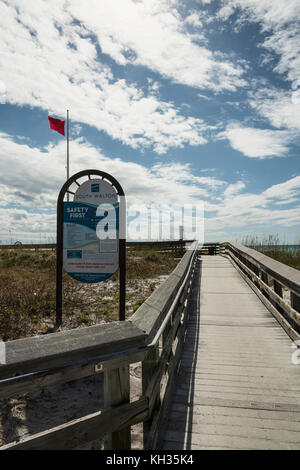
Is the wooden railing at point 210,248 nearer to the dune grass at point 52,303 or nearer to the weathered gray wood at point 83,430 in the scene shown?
the dune grass at point 52,303

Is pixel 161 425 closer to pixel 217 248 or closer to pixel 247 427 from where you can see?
pixel 247 427

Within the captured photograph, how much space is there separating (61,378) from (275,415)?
8.35ft

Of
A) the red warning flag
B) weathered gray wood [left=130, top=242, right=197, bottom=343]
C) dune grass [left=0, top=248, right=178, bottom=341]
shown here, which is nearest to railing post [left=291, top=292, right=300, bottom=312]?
weathered gray wood [left=130, top=242, right=197, bottom=343]

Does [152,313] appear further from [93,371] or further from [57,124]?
[57,124]

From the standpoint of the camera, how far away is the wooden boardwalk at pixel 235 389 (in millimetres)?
2789

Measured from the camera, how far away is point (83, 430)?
1.68 metres

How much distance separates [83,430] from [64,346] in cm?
49

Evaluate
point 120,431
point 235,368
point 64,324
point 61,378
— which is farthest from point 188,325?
point 61,378

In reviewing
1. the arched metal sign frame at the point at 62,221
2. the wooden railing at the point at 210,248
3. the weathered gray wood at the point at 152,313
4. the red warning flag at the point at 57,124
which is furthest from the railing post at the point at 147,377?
the wooden railing at the point at 210,248

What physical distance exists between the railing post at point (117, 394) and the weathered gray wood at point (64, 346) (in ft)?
0.53

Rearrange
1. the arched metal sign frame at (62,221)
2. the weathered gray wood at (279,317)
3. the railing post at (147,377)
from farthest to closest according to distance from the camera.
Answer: the arched metal sign frame at (62,221) < the weathered gray wood at (279,317) < the railing post at (147,377)

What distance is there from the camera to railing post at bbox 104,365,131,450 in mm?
1884

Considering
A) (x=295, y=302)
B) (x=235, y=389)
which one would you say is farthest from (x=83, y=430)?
(x=295, y=302)

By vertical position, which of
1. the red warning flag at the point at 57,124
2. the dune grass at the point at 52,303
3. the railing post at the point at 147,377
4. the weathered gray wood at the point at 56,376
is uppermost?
the red warning flag at the point at 57,124
